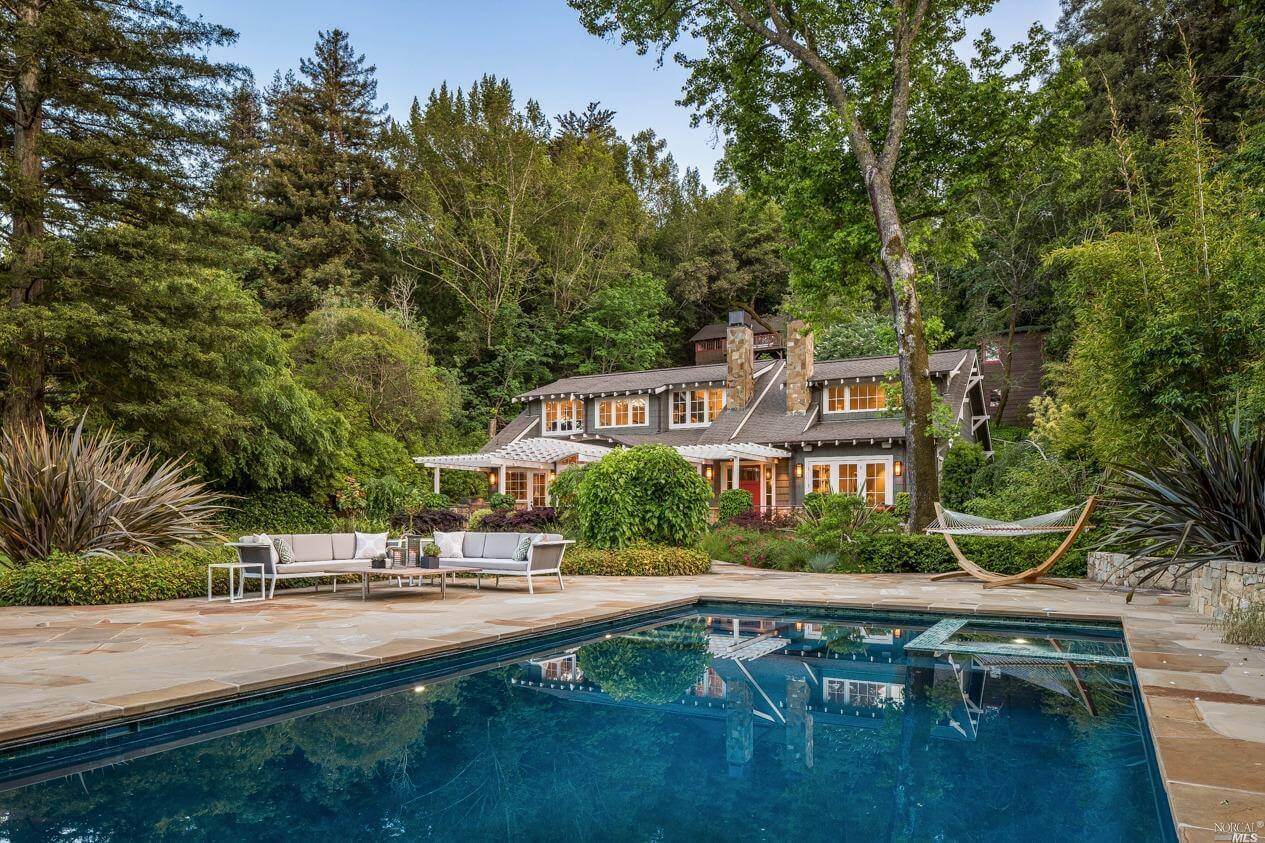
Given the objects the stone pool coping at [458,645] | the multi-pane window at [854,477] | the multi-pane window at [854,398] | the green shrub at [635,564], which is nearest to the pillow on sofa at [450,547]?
the stone pool coping at [458,645]

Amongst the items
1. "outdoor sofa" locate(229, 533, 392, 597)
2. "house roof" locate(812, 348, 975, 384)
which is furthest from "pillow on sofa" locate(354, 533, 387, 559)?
"house roof" locate(812, 348, 975, 384)

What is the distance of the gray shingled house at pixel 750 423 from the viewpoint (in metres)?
20.5

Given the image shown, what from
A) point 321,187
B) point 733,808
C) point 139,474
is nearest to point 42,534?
point 139,474

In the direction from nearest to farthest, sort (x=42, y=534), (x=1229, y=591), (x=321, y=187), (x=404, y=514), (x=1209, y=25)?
(x=1229, y=591), (x=42, y=534), (x=404, y=514), (x=1209, y=25), (x=321, y=187)

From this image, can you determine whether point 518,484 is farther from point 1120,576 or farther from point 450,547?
point 1120,576

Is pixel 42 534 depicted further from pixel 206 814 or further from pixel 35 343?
pixel 206 814

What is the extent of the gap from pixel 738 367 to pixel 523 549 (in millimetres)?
15380

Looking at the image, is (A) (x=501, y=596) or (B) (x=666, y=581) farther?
(B) (x=666, y=581)

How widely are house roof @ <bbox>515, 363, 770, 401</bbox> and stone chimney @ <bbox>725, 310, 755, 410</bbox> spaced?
0.46 metres

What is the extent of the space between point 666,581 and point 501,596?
8.82 feet

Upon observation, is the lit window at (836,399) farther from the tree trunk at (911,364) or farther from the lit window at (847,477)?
the tree trunk at (911,364)

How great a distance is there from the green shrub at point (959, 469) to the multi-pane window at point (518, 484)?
12.5 m

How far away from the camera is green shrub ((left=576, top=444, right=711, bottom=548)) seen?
12156 millimetres

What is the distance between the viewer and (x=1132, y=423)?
10.6 m
